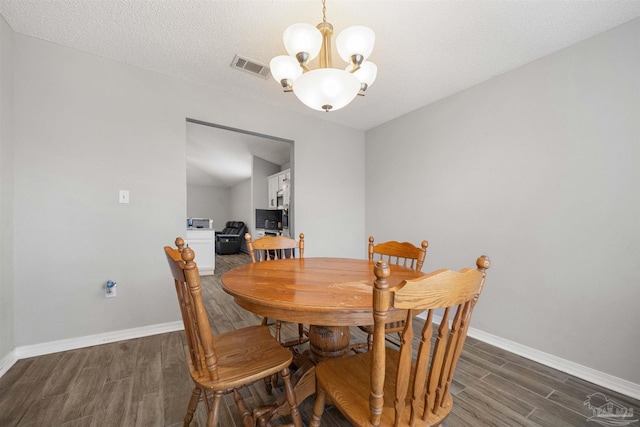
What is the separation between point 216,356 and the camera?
1073 millimetres

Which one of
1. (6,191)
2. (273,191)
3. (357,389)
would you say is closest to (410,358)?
(357,389)

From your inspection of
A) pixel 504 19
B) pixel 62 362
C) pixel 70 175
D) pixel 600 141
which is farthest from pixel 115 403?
pixel 600 141

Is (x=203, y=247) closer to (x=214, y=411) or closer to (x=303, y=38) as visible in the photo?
(x=214, y=411)

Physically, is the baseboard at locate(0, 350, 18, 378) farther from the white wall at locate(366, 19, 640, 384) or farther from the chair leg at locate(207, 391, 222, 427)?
the white wall at locate(366, 19, 640, 384)

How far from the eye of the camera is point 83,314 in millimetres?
2082

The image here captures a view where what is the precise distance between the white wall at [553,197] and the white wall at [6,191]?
3560mm

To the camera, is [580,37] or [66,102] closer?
[580,37]

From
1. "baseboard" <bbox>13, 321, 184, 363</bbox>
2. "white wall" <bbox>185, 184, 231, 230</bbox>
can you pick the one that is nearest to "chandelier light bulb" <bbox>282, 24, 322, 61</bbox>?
"baseboard" <bbox>13, 321, 184, 363</bbox>

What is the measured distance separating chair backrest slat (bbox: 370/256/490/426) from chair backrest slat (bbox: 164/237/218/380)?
582mm

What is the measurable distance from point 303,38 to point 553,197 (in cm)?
214

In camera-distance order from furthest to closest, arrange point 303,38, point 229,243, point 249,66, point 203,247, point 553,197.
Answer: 1. point 229,243
2. point 203,247
3. point 249,66
4. point 553,197
5. point 303,38

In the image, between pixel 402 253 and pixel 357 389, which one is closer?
pixel 357 389

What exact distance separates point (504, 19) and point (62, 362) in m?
3.87

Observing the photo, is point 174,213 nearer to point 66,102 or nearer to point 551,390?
point 66,102
